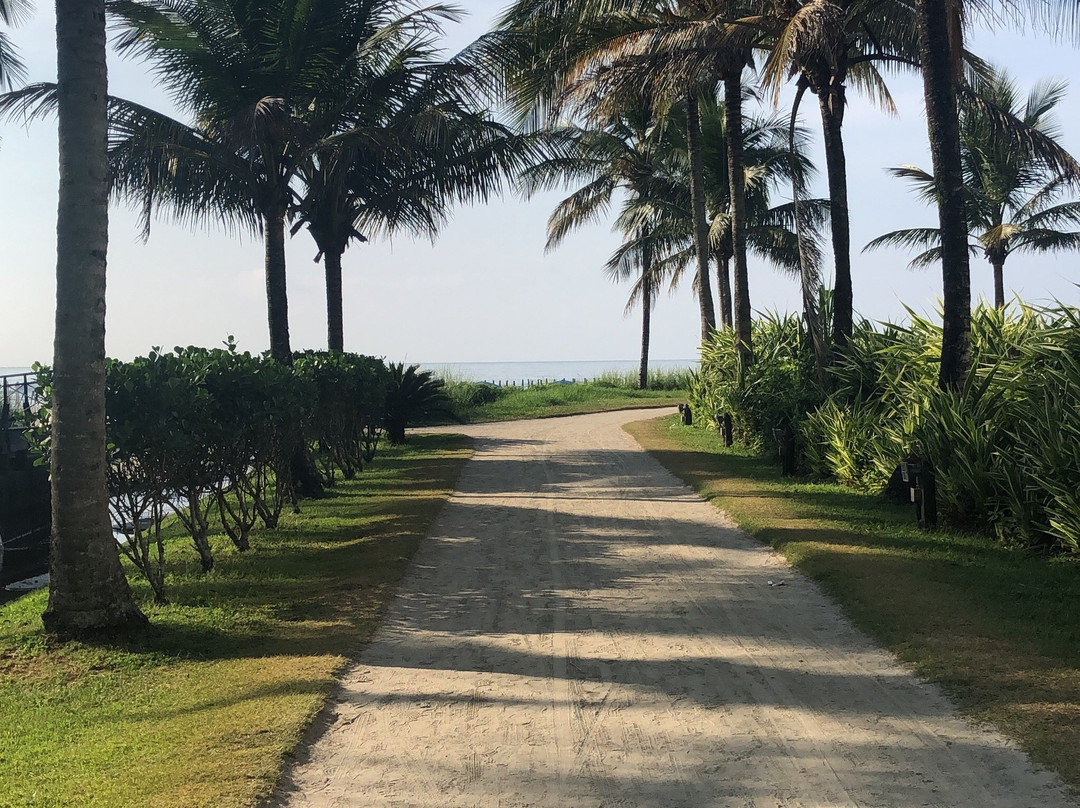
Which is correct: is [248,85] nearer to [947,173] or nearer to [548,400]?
[947,173]

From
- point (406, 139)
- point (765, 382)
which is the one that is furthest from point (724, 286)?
point (406, 139)

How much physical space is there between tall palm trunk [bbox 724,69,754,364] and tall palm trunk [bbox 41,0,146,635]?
13.7 meters

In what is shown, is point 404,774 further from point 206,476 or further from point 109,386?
point 206,476

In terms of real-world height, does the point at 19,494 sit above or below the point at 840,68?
below

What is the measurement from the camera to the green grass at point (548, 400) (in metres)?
30.9

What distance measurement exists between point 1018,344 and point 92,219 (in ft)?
27.7

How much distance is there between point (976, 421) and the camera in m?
9.12

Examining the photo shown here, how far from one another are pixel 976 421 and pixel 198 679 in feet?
23.8

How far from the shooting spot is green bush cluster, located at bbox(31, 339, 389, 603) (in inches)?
290

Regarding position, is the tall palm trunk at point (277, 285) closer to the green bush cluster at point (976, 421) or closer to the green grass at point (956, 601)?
the green grass at point (956, 601)

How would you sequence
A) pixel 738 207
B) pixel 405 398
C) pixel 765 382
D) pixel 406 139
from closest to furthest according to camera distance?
1. pixel 406 139
2. pixel 765 382
3. pixel 738 207
4. pixel 405 398

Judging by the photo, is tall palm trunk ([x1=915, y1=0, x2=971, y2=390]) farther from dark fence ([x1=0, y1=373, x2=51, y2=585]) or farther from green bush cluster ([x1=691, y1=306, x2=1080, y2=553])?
dark fence ([x1=0, y1=373, x2=51, y2=585])

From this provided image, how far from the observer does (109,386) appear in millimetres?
7270

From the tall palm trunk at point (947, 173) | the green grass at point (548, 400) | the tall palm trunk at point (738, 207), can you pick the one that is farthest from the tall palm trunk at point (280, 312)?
the green grass at point (548, 400)
